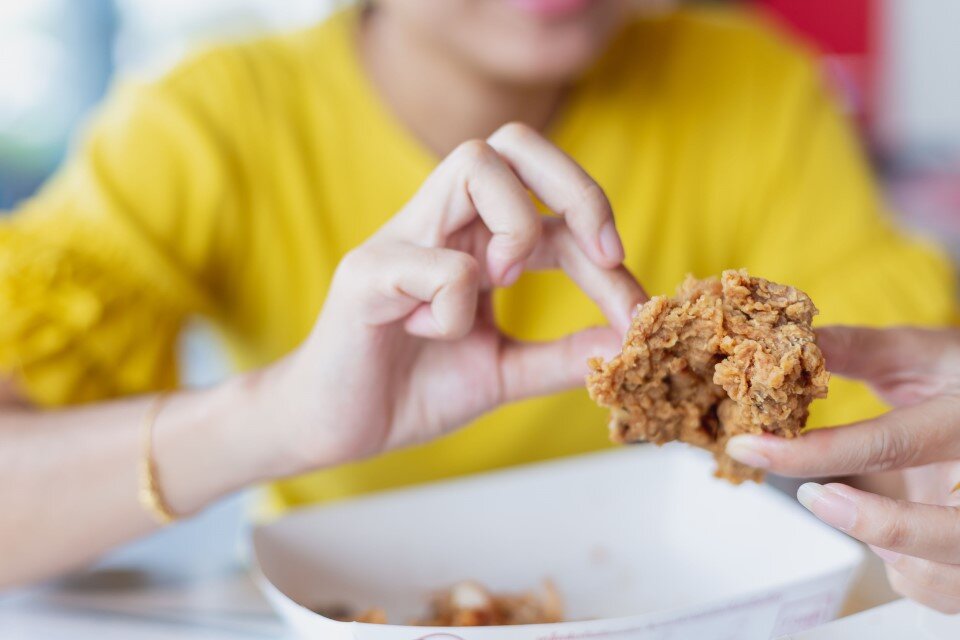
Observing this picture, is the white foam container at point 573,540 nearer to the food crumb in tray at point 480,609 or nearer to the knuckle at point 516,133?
the food crumb in tray at point 480,609

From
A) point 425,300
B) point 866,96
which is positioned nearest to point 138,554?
point 425,300

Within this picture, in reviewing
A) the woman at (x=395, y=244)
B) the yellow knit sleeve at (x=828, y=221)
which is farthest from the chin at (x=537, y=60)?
the yellow knit sleeve at (x=828, y=221)

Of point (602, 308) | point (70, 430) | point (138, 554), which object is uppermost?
point (602, 308)

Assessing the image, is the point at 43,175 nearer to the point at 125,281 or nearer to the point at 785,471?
the point at 125,281

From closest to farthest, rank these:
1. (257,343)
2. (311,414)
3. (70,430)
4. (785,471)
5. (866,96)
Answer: (785,471) → (311,414) → (70,430) → (257,343) → (866,96)

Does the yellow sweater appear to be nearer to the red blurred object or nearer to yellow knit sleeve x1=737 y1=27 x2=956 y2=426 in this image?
yellow knit sleeve x1=737 y1=27 x2=956 y2=426
